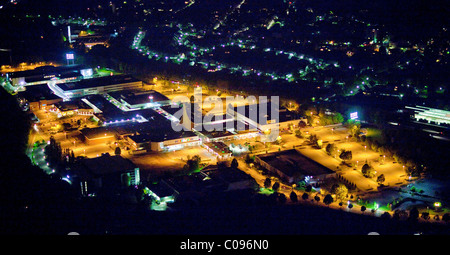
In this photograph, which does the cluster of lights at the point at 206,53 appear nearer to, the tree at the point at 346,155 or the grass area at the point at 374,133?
the grass area at the point at 374,133

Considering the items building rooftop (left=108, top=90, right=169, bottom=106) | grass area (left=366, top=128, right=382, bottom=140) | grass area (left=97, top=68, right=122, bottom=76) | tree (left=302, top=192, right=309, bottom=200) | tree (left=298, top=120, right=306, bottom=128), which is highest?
grass area (left=97, top=68, right=122, bottom=76)

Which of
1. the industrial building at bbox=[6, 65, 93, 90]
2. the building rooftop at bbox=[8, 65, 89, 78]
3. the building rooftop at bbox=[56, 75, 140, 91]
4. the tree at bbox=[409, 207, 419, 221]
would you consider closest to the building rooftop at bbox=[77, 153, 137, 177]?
the tree at bbox=[409, 207, 419, 221]

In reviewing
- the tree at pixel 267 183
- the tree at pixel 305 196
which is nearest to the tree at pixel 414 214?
the tree at pixel 305 196

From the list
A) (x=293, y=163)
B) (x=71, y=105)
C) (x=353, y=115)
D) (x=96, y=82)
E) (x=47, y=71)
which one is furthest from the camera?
(x=47, y=71)

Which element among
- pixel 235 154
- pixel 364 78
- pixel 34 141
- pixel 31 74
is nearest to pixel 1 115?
pixel 34 141

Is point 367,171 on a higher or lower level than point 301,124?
lower

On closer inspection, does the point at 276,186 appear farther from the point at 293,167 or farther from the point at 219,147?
the point at 219,147

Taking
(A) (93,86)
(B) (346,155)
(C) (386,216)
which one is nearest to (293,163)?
(B) (346,155)

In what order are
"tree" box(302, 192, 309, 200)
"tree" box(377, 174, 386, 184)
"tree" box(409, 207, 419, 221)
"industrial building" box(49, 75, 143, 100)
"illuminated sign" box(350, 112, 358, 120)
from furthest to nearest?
1. "industrial building" box(49, 75, 143, 100)
2. "illuminated sign" box(350, 112, 358, 120)
3. "tree" box(377, 174, 386, 184)
4. "tree" box(302, 192, 309, 200)
5. "tree" box(409, 207, 419, 221)

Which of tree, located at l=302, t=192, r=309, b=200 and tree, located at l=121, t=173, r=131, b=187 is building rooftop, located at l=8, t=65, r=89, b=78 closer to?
tree, located at l=121, t=173, r=131, b=187

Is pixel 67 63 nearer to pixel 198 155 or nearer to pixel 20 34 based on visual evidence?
pixel 20 34
